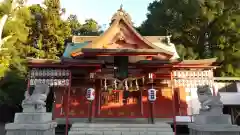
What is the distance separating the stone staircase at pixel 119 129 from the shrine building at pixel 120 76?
3.53 feet

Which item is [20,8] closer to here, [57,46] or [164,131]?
[57,46]

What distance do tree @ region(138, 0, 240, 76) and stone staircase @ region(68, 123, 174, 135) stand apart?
12424 mm

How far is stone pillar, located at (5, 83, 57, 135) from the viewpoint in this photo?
925cm

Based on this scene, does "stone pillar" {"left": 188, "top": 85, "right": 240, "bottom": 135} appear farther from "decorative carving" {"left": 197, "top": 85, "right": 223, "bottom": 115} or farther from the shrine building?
the shrine building

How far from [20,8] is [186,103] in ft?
61.2

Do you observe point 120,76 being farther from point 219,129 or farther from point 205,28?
point 205,28

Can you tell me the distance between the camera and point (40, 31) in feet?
81.2

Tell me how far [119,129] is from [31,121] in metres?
4.68

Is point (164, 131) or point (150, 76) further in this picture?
point (150, 76)

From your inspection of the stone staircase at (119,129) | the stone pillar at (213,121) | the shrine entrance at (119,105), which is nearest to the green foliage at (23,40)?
the shrine entrance at (119,105)

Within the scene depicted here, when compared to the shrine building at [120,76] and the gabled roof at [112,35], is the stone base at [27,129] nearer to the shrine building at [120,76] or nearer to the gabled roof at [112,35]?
the shrine building at [120,76]

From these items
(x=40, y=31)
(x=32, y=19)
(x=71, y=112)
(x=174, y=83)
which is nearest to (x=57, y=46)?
(x=40, y=31)

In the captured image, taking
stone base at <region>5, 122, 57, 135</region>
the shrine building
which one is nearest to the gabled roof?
the shrine building

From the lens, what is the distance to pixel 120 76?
542 inches
